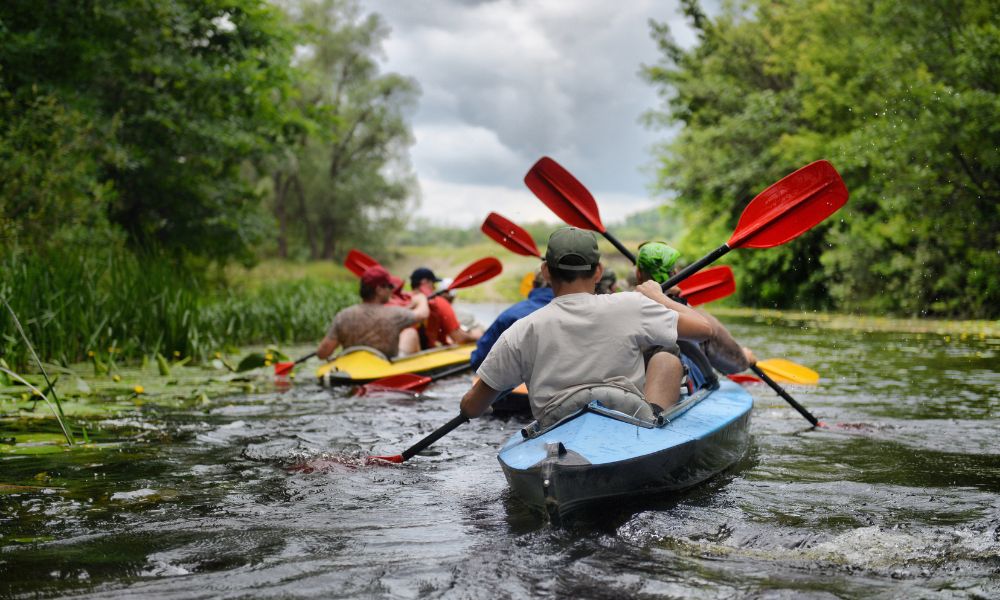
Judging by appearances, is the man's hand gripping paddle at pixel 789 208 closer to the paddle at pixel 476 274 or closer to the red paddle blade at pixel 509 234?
the red paddle blade at pixel 509 234

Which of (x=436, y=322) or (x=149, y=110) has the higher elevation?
(x=149, y=110)

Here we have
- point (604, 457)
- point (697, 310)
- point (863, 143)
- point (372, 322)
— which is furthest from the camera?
point (863, 143)

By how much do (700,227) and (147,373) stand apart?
23943mm

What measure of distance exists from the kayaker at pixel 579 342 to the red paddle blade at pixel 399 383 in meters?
4.28

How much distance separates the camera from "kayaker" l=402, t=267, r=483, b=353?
383 inches

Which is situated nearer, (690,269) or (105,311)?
(690,269)

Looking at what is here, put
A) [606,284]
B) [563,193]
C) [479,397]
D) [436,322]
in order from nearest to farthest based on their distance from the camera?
[479,397] < [563,193] < [606,284] < [436,322]

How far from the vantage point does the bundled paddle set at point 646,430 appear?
10.3ft

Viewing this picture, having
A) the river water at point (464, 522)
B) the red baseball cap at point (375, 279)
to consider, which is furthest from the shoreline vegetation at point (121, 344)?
the red baseball cap at point (375, 279)

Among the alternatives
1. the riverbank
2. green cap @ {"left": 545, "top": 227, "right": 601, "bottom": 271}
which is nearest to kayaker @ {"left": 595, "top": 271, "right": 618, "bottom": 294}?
green cap @ {"left": 545, "top": 227, "right": 601, "bottom": 271}

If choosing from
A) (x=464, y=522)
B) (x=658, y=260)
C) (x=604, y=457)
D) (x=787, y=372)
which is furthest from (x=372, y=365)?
(x=604, y=457)

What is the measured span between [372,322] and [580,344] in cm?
513

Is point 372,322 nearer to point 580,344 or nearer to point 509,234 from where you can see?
point 509,234

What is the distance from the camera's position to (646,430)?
3457 millimetres
